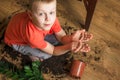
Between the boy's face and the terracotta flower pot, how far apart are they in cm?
34

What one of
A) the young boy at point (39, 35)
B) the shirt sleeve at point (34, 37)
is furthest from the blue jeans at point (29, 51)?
the shirt sleeve at point (34, 37)

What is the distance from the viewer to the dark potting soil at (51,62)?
1.55 m

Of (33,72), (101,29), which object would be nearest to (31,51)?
(33,72)

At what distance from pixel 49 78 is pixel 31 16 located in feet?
1.46

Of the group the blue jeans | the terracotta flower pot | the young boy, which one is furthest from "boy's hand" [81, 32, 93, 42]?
the blue jeans

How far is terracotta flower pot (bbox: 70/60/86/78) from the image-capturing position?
150 cm

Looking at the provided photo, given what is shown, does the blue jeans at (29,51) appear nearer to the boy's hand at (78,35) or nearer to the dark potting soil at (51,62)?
the dark potting soil at (51,62)

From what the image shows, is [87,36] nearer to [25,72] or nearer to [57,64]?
[57,64]

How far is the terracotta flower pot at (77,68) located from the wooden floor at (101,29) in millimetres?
59

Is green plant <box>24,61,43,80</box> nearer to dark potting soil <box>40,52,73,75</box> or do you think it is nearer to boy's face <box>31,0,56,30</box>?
dark potting soil <box>40,52,73,75</box>

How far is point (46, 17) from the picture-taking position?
50.3 inches

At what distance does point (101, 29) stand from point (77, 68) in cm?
43

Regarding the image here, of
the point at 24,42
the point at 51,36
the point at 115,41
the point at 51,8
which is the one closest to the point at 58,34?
the point at 51,36

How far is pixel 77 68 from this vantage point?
149 cm
